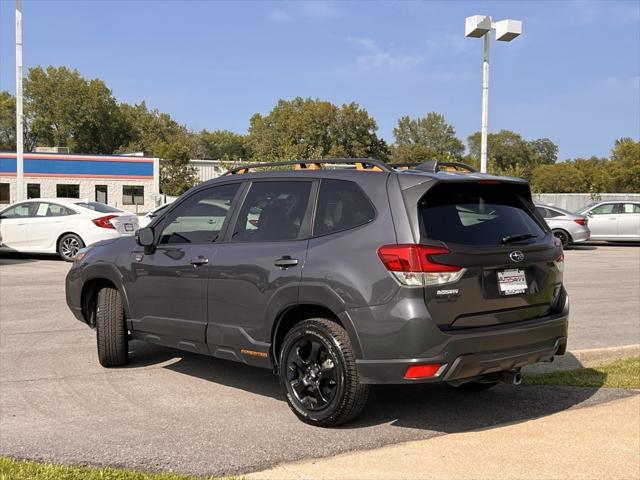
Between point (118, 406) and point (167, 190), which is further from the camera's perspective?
point (167, 190)

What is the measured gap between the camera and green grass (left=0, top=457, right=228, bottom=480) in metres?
3.79

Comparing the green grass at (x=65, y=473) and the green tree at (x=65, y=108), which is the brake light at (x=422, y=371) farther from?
the green tree at (x=65, y=108)

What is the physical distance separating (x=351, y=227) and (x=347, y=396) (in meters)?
1.15

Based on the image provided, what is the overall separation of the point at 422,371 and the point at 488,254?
0.91m

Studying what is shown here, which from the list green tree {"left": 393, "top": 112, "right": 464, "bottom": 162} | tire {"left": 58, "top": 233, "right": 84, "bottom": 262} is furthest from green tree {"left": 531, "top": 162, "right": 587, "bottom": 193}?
tire {"left": 58, "top": 233, "right": 84, "bottom": 262}

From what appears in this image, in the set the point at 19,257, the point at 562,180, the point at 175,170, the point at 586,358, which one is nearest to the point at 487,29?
the point at 19,257

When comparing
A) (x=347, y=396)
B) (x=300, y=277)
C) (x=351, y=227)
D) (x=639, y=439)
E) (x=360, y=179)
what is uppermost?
(x=360, y=179)

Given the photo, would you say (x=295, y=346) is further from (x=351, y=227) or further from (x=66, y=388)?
(x=66, y=388)

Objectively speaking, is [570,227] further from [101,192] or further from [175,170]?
[175,170]

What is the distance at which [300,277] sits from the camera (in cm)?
479

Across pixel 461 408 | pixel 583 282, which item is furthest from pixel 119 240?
pixel 583 282

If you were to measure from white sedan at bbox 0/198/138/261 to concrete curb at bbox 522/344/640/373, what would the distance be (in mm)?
11189

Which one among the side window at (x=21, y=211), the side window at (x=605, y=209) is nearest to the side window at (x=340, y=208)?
the side window at (x=21, y=211)

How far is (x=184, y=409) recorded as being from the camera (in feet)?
17.3
